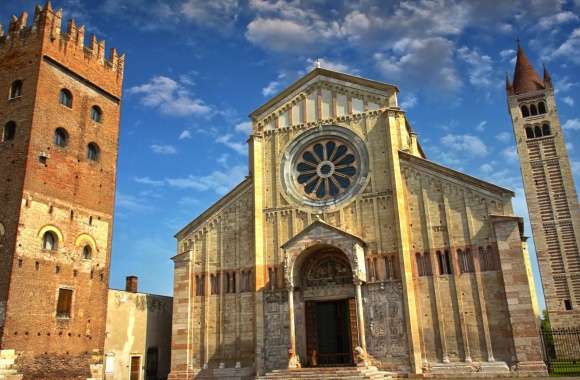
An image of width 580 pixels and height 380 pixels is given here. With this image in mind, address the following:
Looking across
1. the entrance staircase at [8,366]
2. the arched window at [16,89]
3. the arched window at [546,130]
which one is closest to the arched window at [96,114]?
the arched window at [16,89]

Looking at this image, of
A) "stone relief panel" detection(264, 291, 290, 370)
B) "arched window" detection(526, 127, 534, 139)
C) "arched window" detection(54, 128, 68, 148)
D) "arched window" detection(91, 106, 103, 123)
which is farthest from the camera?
"arched window" detection(526, 127, 534, 139)

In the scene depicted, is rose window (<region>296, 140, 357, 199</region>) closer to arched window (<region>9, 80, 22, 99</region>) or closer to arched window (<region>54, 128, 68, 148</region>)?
arched window (<region>54, 128, 68, 148</region>)

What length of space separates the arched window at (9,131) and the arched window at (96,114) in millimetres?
3773

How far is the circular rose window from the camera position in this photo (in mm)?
22891

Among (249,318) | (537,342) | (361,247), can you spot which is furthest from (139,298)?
(537,342)

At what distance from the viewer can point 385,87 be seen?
76.2 ft

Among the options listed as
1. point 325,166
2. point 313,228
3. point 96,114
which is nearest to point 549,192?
point 325,166

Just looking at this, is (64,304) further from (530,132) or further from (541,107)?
(541,107)

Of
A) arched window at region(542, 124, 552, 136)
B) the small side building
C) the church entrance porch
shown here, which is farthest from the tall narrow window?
arched window at region(542, 124, 552, 136)

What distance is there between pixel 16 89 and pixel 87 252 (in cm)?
802

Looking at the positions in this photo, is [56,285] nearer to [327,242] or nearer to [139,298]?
[139,298]

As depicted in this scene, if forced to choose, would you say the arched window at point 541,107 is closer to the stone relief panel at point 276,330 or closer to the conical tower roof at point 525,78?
the conical tower roof at point 525,78

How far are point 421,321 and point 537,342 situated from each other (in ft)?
13.3

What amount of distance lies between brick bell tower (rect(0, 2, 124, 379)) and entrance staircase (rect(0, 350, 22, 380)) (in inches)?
7.0
